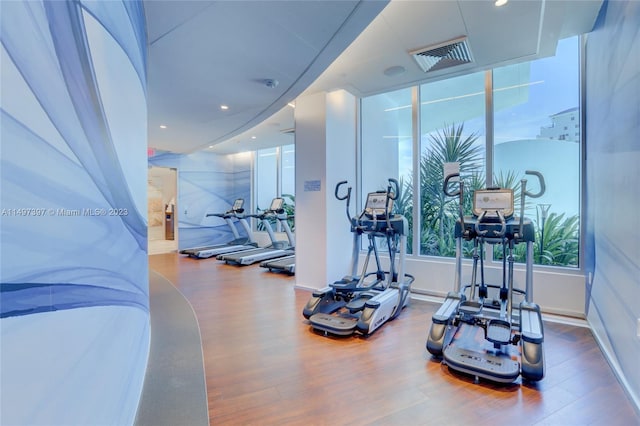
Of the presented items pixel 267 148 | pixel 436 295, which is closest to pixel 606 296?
pixel 436 295

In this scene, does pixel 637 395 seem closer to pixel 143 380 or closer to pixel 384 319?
pixel 384 319

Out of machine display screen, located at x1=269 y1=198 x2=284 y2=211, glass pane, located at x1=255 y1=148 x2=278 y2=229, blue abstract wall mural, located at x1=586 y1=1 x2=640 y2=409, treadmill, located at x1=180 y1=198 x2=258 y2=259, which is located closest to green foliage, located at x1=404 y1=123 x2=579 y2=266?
blue abstract wall mural, located at x1=586 y1=1 x2=640 y2=409

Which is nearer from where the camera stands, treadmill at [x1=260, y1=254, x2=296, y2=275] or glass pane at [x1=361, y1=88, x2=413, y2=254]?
glass pane at [x1=361, y1=88, x2=413, y2=254]

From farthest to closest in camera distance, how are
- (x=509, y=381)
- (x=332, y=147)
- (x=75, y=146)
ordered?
1. (x=332, y=147)
2. (x=509, y=381)
3. (x=75, y=146)

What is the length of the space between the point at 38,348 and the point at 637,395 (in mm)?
3305

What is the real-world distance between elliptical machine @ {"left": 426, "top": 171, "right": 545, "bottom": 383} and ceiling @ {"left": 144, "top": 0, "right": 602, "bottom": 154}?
163 centimetres

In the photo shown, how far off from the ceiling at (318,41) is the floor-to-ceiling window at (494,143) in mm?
493

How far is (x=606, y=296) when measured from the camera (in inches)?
113

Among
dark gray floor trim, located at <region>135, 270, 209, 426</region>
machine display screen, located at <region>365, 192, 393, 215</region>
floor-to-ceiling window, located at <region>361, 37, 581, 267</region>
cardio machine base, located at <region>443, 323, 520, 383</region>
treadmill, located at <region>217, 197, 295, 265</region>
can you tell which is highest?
floor-to-ceiling window, located at <region>361, 37, 581, 267</region>

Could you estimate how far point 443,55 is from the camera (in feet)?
12.5

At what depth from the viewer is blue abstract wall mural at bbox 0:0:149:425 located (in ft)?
2.74

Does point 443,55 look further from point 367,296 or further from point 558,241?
point 367,296

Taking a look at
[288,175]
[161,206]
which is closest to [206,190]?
[288,175]

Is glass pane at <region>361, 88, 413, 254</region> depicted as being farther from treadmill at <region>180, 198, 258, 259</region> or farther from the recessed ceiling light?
treadmill at <region>180, 198, 258, 259</region>
